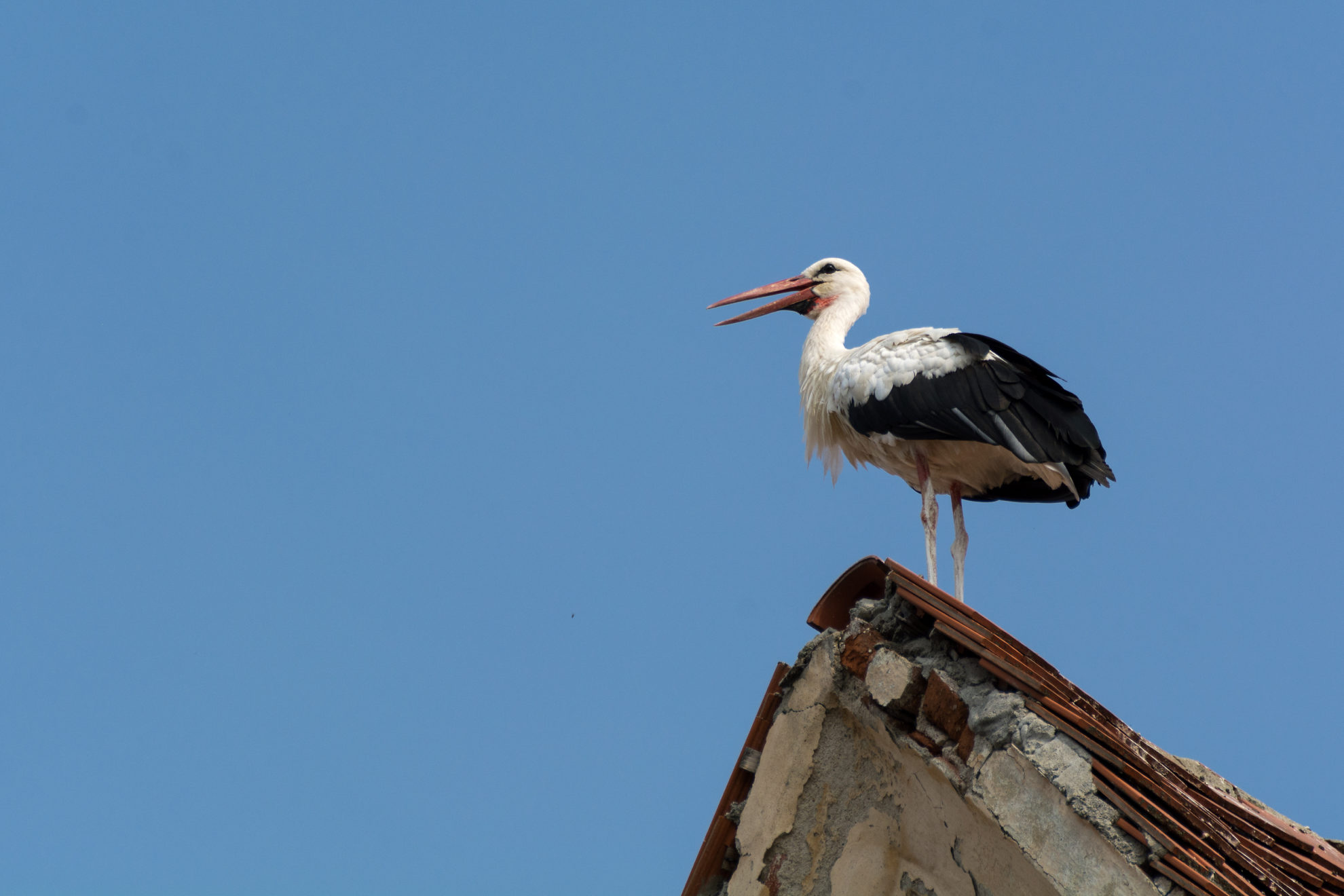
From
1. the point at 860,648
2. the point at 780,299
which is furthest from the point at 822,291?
the point at 860,648

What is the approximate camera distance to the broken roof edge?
3.77 m

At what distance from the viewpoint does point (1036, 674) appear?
4.30 metres

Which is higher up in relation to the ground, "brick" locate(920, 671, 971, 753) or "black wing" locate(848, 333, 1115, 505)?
"black wing" locate(848, 333, 1115, 505)

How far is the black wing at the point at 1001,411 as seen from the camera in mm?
7078

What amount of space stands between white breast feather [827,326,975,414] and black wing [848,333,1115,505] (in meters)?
0.04

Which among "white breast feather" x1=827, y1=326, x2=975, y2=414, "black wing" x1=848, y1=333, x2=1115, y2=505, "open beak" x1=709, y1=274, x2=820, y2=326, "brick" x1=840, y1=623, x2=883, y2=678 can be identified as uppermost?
"open beak" x1=709, y1=274, x2=820, y2=326

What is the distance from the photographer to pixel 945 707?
4555 millimetres

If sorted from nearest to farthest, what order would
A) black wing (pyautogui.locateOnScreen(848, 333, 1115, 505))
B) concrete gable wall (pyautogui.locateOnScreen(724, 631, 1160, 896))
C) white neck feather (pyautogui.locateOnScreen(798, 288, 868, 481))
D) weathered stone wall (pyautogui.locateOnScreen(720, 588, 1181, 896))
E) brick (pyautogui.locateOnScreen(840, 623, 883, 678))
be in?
weathered stone wall (pyautogui.locateOnScreen(720, 588, 1181, 896)) < concrete gable wall (pyautogui.locateOnScreen(724, 631, 1160, 896)) < brick (pyautogui.locateOnScreen(840, 623, 883, 678)) < black wing (pyautogui.locateOnScreen(848, 333, 1115, 505)) < white neck feather (pyautogui.locateOnScreen(798, 288, 868, 481))

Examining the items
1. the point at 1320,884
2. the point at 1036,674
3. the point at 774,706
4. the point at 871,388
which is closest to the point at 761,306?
the point at 871,388

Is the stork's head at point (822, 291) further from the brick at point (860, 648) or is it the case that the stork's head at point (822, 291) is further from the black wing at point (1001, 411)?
the brick at point (860, 648)

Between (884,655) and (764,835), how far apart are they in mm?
1050

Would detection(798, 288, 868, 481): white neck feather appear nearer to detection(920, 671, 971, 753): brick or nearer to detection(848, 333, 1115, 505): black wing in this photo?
detection(848, 333, 1115, 505): black wing

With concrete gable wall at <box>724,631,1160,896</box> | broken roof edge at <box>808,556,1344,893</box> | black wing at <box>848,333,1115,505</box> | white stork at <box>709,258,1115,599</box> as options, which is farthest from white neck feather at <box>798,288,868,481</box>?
broken roof edge at <box>808,556,1344,893</box>

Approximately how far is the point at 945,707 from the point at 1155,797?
84cm
